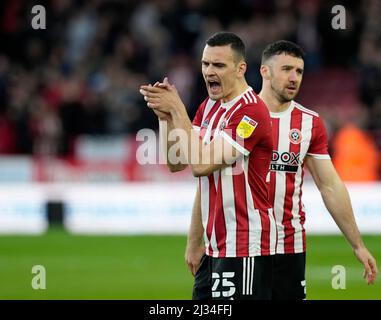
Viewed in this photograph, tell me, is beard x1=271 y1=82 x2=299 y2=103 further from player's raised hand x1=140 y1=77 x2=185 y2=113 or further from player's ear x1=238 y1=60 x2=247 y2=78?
player's raised hand x1=140 y1=77 x2=185 y2=113

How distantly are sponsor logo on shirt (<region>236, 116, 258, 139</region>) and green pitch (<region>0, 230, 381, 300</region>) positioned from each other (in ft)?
14.4

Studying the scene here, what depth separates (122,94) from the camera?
17891mm

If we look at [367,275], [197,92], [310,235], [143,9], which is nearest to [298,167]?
[367,275]

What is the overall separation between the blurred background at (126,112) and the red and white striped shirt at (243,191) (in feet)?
21.4

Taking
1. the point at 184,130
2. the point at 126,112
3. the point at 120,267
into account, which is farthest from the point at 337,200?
the point at 126,112

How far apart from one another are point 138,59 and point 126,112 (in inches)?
53.7

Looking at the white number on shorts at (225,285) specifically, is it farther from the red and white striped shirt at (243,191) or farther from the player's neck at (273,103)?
the player's neck at (273,103)

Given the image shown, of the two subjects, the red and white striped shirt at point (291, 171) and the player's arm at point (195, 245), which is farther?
the red and white striped shirt at point (291, 171)

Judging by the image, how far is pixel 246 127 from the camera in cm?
575

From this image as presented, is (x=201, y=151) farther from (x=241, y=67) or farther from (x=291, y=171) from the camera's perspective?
(x=291, y=171)

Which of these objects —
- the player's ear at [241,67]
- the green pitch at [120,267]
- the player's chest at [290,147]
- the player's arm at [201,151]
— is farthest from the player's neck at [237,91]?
the green pitch at [120,267]

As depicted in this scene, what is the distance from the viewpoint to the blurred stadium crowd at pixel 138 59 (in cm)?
1745

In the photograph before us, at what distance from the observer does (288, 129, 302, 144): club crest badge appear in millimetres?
6988
